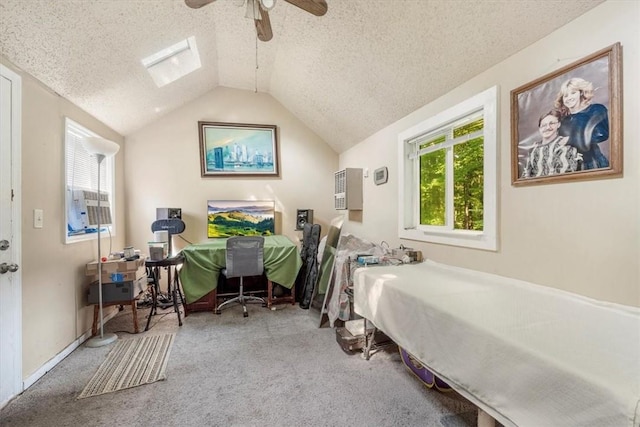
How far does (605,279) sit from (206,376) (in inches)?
100

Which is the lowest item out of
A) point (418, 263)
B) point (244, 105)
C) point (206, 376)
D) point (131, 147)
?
point (206, 376)

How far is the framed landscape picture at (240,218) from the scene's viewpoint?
14.1 ft

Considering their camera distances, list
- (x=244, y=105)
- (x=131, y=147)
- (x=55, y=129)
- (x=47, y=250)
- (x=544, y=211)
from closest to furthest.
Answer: (x=544, y=211) → (x=47, y=250) → (x=55, y=129) → (x=131, y=147) → (x=244, y=105)

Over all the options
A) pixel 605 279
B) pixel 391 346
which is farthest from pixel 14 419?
pixel 605 279

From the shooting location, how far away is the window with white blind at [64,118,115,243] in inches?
102

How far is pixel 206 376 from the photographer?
2.12 m

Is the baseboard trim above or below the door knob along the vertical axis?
below

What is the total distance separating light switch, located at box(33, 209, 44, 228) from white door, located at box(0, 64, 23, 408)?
189mm

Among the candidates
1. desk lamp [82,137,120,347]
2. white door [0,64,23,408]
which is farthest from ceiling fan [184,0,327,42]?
desk lamp [82,137,120,347]

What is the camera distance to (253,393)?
1.90 metres

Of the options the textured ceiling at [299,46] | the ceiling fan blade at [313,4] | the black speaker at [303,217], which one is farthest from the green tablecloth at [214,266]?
the ceiling fan blade at [313,4]

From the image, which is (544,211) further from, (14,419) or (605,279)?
(14,419)

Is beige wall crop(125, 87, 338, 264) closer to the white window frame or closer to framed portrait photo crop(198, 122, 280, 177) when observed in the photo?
framed portrait photo crop(198, 122, 280, 177)

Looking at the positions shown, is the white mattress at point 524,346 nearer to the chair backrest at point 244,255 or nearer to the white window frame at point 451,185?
the white window frame at point 451,185
